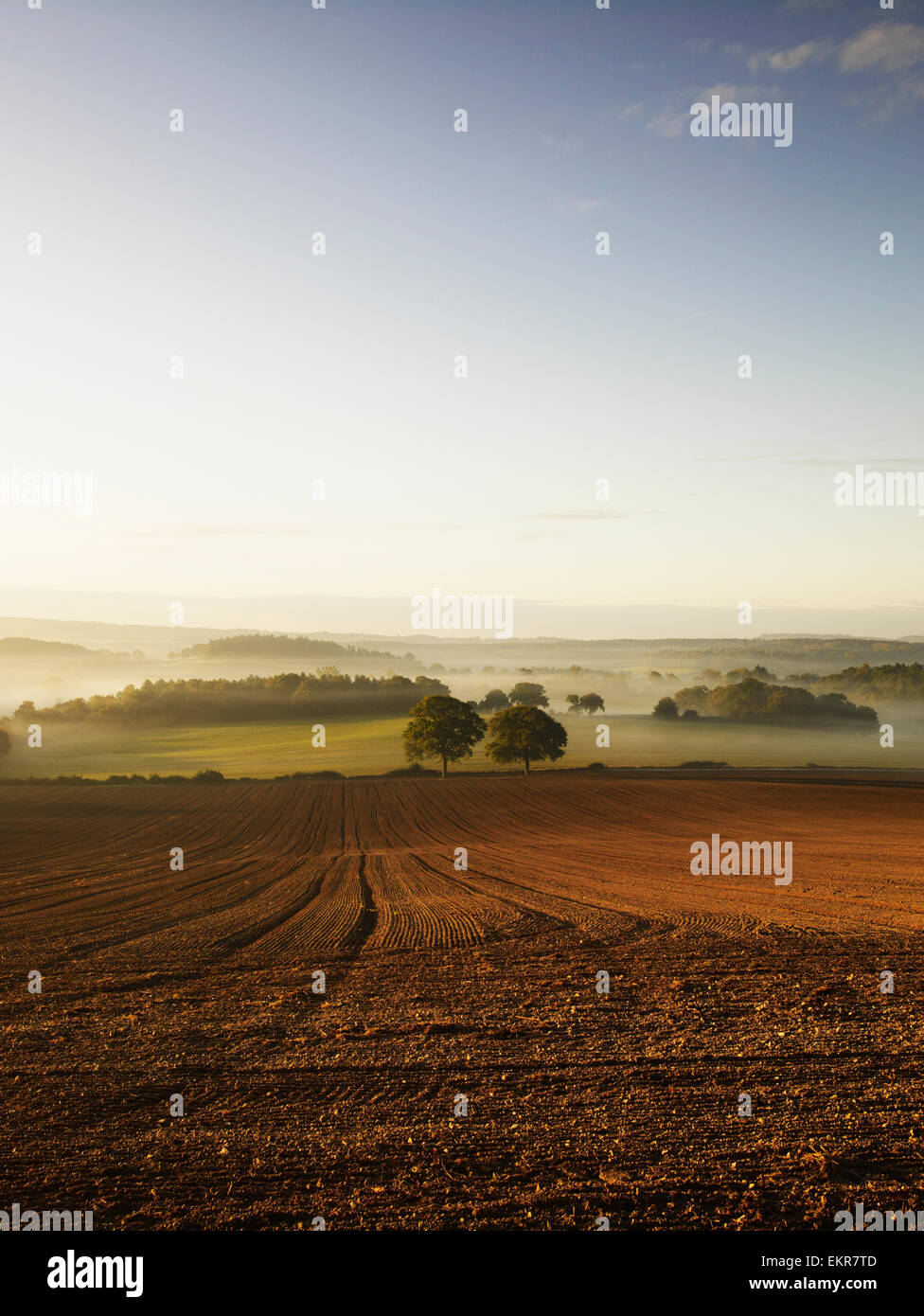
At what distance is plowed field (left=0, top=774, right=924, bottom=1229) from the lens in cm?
704

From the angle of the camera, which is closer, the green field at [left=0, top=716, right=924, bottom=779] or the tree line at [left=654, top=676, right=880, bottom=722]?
the green field at [left=0, top=716, right=924, bottom=779]

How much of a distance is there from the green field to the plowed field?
5515 cm

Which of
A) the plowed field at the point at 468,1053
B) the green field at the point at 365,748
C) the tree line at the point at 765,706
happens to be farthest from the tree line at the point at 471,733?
the plowed field at the point at 468,1053

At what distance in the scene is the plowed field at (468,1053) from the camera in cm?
704

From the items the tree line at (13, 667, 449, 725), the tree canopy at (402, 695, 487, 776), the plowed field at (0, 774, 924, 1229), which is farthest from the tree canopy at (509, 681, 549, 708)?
the plowed field at (0, 774, 924, 1229)

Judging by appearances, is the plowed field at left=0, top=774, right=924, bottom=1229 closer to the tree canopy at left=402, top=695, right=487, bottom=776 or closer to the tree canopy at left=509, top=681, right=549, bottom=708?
the tree canopy at left=402, top=695, right=487, bottom=776

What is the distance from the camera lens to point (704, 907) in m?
19.6

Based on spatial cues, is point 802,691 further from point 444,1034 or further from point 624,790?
point 444,1034

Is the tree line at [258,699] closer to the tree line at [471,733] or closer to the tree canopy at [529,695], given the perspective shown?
the tree canopy at [529,695]

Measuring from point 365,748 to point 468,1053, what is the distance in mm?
78611

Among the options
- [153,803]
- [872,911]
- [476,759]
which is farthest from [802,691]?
[872,911]

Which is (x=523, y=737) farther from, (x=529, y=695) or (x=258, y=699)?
(x=258, y=699)

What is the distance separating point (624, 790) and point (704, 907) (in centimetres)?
4216
